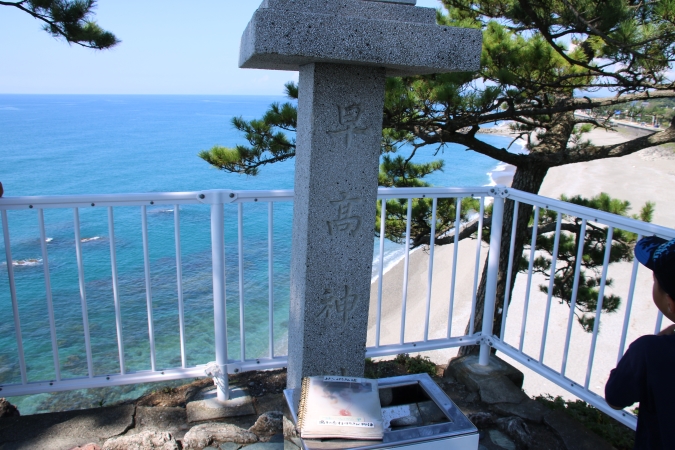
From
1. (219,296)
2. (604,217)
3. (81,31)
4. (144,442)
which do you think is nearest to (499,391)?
(604,217)

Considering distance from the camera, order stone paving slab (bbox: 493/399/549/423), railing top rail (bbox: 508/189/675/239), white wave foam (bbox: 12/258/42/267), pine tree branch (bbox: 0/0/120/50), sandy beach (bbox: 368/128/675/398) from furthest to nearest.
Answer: white wave foam (bbox: 12/258/42/267) < sandy beach (bbox: 368/128/675/398) < pine tree branch (bbox: 0/0/120/50) < stone paving slab (bbox: 493/399/549/423) < railing top rail (bbox: 508/189/675/239)

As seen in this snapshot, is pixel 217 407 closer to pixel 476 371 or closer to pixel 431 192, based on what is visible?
pixel 476 371

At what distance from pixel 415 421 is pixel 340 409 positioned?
31 cm

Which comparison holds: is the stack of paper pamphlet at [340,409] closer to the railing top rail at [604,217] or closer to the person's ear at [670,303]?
the person's ear at [670,303]

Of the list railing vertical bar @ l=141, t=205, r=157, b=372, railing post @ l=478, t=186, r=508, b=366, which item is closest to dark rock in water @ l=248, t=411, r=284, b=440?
railing vertical bar @ l=141, t=205, r=157, b=372

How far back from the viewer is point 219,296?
261 cm

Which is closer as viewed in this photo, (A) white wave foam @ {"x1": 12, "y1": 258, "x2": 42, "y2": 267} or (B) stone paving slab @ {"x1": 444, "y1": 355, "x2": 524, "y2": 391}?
(B) stone paving slab @ {"x1": 444, "y1": 355, "x2": 524, "y2": 391}

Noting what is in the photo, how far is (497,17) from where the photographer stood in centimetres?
538

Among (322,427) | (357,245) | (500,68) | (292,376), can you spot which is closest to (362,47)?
(357,245)

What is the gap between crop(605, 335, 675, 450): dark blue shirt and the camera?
129cm

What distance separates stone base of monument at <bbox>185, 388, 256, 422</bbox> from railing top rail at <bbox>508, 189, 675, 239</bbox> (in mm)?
1787

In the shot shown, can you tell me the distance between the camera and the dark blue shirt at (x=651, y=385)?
50.9 inches

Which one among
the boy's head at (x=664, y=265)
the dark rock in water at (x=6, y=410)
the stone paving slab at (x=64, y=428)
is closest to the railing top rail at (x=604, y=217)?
the boy's head at (x=664, y=265)

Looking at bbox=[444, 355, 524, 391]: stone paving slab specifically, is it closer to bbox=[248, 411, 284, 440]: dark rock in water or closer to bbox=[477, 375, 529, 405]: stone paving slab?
bbox=[477, 375, 529, 405]: stone paving slab
